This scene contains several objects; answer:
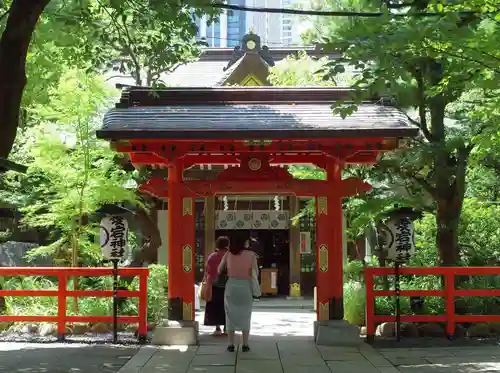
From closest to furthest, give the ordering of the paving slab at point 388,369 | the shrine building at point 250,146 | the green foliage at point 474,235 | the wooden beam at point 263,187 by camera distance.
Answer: the paving slab at point 388,369 < the shrine building at point 250,146 < the wooden beam at point 263,187 < the green foliage at point 474,235

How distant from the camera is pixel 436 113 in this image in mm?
12664

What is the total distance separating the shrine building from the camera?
10281mm

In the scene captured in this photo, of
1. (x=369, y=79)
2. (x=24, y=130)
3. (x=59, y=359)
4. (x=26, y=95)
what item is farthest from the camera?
(x=24, y=130)

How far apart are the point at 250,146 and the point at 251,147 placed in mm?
33

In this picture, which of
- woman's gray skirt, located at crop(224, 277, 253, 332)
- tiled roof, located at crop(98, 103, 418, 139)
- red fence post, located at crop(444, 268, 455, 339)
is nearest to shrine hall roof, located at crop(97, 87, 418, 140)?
tiled roof, located at crop(98, 103, 418, 139)

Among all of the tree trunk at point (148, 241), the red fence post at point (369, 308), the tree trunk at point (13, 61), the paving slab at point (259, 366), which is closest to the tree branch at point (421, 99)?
the red fence post at point (369, 308)

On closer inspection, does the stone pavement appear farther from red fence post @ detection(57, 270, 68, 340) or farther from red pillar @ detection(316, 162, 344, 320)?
red fence post @ detection(57, 270, 68, 340)

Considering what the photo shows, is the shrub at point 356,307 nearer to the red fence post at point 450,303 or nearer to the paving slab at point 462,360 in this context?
the red fence post at point 450,303

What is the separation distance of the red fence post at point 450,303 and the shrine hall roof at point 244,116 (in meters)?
2.67

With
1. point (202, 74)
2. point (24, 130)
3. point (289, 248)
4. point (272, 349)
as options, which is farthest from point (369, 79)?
point (202, 74)

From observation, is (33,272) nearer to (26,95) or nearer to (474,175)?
(26,95)

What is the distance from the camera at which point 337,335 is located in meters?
10.8

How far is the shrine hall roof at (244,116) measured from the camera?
401 inches

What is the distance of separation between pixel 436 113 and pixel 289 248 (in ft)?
36.7
